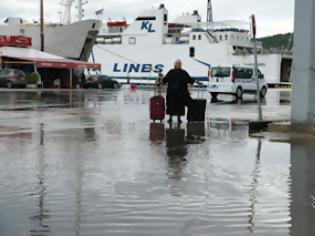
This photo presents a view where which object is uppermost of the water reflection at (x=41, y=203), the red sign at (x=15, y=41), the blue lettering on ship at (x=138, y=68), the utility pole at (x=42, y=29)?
the utility pole at (x=42, y=29)

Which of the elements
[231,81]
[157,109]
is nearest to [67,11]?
[231,81]

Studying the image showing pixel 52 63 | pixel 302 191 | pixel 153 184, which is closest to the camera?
pixel 302 191

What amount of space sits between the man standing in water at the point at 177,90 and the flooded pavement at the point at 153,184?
7.77ft

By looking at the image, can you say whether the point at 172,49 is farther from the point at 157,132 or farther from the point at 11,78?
the point at 157,132

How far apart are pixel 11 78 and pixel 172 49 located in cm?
2616

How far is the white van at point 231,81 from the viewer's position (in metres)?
32.3

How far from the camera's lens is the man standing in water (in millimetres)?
14711

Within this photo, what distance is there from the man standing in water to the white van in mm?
17564

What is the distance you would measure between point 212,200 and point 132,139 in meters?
5.36

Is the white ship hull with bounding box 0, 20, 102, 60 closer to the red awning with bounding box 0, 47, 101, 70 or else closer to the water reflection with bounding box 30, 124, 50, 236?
the red awning with bounding box 0, 47, 101, 70

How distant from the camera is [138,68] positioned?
6800 cm

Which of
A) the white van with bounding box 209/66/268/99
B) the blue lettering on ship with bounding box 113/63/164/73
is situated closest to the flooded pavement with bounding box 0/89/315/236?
the white van with bounding box 209/66/268/99

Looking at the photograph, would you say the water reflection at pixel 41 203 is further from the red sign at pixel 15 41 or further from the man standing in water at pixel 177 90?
the red sign at pixel 15 41

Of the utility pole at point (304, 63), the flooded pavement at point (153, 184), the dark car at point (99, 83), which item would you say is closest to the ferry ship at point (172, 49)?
the dark car at point (99, 83)
